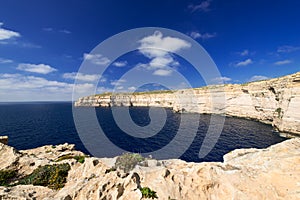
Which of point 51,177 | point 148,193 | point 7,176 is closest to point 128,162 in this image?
point 148,193

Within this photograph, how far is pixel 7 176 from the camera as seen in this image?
15914 millimetres

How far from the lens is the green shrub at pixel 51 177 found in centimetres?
1316

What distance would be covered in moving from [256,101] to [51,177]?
69.8 m

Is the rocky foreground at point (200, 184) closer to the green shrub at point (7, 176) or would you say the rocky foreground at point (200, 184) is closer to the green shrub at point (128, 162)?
the green shrub at point (128, 162)

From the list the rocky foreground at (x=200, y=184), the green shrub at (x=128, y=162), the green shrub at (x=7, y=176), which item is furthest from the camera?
the green shrub at (x=7, y=176)

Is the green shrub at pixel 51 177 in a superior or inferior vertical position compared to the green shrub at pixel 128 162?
inferior

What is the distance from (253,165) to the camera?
10.1 meters

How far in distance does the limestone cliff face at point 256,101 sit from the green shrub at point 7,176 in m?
56.5

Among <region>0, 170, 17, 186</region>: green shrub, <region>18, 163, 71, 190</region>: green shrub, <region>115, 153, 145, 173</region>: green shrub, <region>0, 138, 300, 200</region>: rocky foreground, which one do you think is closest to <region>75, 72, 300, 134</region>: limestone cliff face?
<region>0, 138, 300, 200</region>: rocky foreground

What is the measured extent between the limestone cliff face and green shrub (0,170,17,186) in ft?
186

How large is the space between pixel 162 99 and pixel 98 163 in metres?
128

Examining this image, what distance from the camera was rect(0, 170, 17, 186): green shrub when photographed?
49.8 ft

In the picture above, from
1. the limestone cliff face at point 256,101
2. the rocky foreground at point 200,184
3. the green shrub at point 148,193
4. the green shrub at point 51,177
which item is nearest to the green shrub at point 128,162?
the rocky foreground at point 200,184

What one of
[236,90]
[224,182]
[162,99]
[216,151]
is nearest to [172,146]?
[216,151]
